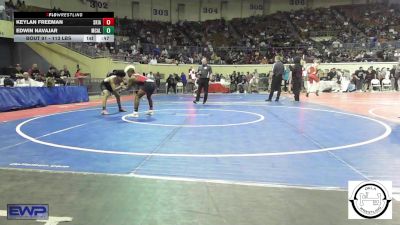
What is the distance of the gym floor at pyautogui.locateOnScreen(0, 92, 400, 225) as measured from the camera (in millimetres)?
3580

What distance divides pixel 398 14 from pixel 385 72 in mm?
12784

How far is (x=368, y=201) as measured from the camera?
3.34 meters

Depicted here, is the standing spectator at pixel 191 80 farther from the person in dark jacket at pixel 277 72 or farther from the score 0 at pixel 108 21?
the person in dark jacket at pixel 277 72

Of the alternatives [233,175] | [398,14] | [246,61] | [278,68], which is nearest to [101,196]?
[233,175]

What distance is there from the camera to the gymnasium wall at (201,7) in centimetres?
3861

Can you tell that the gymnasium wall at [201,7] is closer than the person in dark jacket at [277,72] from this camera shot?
No

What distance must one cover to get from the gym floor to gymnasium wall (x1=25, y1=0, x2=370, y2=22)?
3080cm

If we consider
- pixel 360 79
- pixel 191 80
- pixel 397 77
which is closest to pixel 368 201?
pixel 397 77

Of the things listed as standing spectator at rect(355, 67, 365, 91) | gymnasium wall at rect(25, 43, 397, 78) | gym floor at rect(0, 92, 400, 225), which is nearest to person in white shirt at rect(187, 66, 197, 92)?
gymnasium wall at rect(25, 43, 397, 78)

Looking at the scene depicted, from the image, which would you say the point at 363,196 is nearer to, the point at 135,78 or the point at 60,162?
the point at 60,162

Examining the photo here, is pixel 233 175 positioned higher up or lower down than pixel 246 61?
lower down

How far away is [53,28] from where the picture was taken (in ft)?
57.0

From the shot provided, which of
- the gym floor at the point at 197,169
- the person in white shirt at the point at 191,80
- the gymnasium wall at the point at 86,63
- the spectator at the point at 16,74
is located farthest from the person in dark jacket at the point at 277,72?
the gymnasium wall at the point at 86,63
